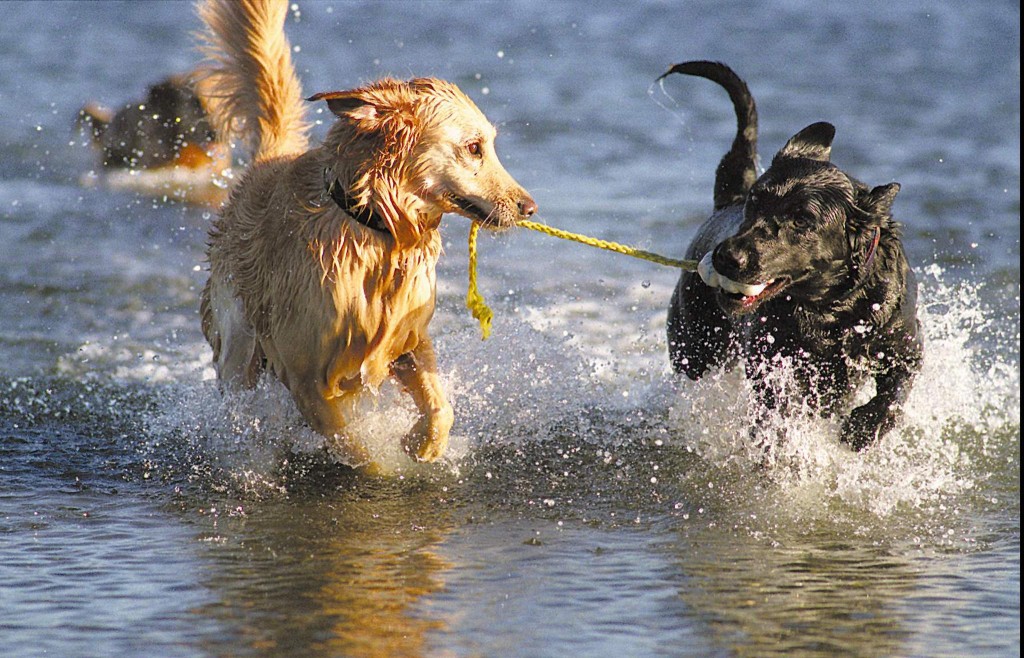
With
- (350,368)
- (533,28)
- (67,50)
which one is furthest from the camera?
(533,28)

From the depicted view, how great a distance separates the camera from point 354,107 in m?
4.41

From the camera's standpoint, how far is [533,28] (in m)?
16.3

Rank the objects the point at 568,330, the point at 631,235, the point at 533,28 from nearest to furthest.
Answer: the point at 568,330
the point at 631,235
the point at 533,28

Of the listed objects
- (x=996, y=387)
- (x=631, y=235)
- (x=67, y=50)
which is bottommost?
(x=996, y=387)

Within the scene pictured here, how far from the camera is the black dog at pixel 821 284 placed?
4.54 metres

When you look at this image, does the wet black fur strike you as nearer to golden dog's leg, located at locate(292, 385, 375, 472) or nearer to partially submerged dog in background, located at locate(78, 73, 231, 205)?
partially submerged dog in background, located at locate(78, 73, 231, 205)

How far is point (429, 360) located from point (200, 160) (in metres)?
6.33

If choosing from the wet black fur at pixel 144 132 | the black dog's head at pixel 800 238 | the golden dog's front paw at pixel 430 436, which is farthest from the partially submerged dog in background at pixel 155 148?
the black dog's head at pixel 800 238

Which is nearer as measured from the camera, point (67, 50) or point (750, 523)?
point (750, 523)

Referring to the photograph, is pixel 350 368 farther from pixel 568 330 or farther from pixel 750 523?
pixel 568 330

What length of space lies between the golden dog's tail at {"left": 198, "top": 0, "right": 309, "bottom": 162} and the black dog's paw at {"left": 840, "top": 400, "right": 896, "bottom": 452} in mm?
2679

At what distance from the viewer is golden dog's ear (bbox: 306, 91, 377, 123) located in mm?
4363

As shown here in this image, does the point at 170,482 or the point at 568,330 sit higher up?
the point at 568,330

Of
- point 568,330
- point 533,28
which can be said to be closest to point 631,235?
point 568,330
